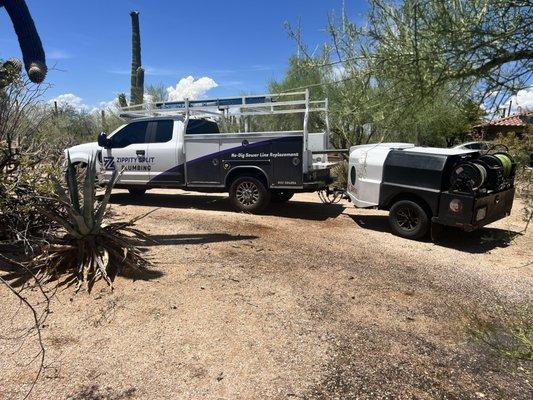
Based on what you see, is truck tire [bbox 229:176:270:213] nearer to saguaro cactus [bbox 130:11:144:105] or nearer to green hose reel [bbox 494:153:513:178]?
green hose reel [bbox 494:153:513:178]

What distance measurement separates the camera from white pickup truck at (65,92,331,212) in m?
9.00

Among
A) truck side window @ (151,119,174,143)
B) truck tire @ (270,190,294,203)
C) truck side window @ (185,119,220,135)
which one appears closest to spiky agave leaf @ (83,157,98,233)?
truck side window @ (185,119,220,135)

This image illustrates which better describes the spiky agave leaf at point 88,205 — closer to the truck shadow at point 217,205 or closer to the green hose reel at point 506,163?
the truck shadow at point 217,205

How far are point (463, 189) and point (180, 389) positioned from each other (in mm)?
5430

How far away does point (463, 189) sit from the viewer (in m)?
7.01

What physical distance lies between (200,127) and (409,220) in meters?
5.01

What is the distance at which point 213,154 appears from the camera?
9.56 meters

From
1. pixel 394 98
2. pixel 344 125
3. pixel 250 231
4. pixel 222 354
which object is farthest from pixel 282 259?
pixel 344 125

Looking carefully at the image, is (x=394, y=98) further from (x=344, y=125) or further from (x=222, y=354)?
(x=344, y=125)

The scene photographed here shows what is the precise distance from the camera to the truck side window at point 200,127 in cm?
995

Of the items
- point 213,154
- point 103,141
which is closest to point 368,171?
point 213,154

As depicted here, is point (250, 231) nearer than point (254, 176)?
Yes

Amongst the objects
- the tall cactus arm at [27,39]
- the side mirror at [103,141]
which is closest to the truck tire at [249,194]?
the side mirror at [103,141]

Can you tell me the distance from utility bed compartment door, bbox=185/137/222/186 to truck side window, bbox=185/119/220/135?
0.34 metres
